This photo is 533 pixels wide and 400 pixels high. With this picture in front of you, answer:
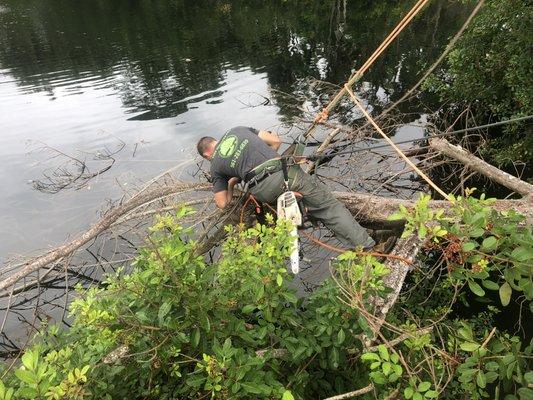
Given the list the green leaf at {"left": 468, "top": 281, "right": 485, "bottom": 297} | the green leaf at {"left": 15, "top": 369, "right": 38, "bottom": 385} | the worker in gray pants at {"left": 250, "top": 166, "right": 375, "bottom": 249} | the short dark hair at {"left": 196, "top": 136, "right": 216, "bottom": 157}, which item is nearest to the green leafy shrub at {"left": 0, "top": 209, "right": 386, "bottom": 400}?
the green leaf at {"left": 15, "top": 369, "right": 38, "bottom": 385}

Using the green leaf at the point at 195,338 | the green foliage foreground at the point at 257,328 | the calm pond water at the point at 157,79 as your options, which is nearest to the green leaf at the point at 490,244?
the green foliage foreground at the point at 257,328

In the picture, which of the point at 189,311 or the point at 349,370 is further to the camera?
the point at 349,370

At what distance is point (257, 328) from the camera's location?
245cm

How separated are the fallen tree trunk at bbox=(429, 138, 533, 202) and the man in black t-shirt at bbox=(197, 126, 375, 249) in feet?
5.45

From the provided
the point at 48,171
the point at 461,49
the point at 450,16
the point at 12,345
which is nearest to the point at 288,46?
the point at 450,16

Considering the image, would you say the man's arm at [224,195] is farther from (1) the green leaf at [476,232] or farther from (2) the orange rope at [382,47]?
(1) the green leaf at [476,232]

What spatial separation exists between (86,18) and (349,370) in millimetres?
31356

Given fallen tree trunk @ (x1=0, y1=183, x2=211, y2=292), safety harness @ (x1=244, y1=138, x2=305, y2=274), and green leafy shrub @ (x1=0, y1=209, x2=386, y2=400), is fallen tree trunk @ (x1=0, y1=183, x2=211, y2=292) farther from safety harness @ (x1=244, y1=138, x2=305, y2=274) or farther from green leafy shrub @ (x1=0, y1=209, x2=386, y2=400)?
green leafy shrub @ (x1=0, y1=209, x2=386, y2=400)

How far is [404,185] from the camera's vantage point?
6789 millimetres

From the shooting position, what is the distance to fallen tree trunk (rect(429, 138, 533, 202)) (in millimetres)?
4027

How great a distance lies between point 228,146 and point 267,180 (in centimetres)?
63

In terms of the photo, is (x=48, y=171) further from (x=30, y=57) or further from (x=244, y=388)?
(x=30, y=57)

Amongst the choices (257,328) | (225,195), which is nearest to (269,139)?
(225,195)

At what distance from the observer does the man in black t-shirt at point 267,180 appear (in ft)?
14.0
